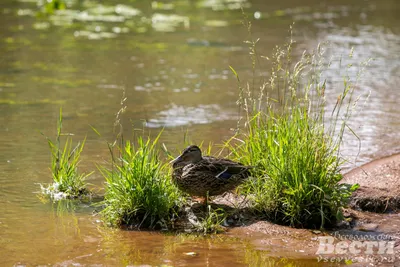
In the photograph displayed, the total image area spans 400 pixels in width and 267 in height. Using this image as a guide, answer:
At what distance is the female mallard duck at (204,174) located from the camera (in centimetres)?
702

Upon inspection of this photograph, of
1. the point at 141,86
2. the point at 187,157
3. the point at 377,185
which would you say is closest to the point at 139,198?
the point at 187,157

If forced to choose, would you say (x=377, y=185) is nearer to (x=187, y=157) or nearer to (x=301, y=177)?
(x=301, y=177)

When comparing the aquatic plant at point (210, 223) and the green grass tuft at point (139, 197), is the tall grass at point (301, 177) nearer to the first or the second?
the aquatic plant at point (210, 223)

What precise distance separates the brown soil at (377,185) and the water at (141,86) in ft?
1.50

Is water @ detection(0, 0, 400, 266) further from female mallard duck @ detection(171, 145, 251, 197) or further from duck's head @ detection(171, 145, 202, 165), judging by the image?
duck's head @ detection(171, 145, 202, 165)

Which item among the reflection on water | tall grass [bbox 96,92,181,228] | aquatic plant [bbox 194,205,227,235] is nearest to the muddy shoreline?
aquatic plant [bbox 194,205,227,235]

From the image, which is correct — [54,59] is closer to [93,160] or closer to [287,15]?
[93,160]

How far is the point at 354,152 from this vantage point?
31.8ft

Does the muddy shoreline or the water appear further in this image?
the water

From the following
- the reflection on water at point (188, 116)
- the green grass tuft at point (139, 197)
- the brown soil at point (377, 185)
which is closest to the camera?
the green grass tuft at point (139, 197)

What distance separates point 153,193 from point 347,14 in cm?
1733

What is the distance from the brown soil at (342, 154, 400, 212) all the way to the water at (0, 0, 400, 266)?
0.46m

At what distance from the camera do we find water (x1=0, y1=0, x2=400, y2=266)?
641 cm

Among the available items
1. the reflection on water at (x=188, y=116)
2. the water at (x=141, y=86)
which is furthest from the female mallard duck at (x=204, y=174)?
the reflection on water at (x=188, y=116)
